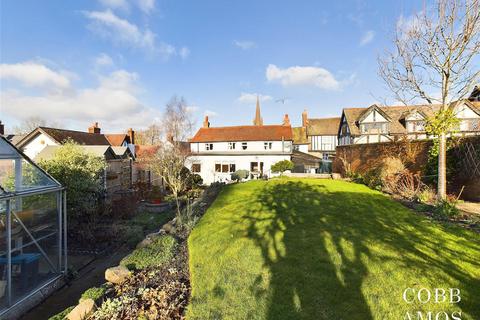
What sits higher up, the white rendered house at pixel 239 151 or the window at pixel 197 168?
the white rendered house at pixel 239 151

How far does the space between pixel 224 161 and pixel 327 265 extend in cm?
2417

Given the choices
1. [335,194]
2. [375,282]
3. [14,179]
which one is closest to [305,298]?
[375,282]

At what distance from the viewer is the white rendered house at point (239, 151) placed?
27.2 meters

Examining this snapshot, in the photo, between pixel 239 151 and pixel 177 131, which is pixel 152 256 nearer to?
pixel 177 131

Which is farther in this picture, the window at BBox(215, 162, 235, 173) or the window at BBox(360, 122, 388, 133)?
the window at BBox(360, 122, 388, 133)

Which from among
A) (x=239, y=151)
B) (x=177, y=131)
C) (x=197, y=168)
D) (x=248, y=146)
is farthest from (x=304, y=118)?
(x=177, y=131)

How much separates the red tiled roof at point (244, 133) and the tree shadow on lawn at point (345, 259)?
766 inches

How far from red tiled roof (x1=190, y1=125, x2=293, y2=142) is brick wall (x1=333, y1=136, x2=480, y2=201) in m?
6.88

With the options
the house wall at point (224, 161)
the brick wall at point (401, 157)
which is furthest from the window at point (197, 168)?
the brick wall at point (401, 157)

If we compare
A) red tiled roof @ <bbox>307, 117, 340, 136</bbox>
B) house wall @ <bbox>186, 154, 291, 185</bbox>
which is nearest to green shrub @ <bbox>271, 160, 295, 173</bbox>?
house wall @ <bbox>186, 154, 291, 185</bbox>

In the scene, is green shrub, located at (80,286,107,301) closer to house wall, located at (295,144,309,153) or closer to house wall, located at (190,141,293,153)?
house wall, located at (190,141,293,153)

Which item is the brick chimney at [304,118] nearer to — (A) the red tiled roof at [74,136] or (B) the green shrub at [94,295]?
(A) the red tiled roof at [74,136]

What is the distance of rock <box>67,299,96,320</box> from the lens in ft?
13.5

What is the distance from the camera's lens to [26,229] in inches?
226
